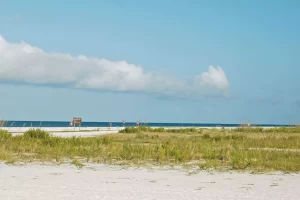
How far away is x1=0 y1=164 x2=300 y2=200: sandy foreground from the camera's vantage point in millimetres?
9102

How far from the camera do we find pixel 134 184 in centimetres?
1056

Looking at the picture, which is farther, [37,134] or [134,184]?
[37,134]

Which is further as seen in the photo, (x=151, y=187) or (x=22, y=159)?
(x=22, y=159)

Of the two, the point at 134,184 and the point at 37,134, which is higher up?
the point at 37,134

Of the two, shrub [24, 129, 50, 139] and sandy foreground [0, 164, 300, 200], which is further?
shrub [24, 129, 50, 139]

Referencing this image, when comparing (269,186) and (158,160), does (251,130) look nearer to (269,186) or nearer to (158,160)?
(158,160)

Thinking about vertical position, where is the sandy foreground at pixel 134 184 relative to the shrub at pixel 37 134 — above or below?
below

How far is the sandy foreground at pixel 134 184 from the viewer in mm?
9102

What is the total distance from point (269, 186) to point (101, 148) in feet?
27.9

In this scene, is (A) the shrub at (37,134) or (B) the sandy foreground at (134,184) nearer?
(B) the sandy foreground at (134,184)

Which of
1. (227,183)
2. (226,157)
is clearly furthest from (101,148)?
(227,183)

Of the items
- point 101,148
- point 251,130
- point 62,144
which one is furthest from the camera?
point 251,130

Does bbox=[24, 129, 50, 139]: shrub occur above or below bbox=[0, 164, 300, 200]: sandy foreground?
above

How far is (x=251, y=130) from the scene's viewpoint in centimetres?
4047
